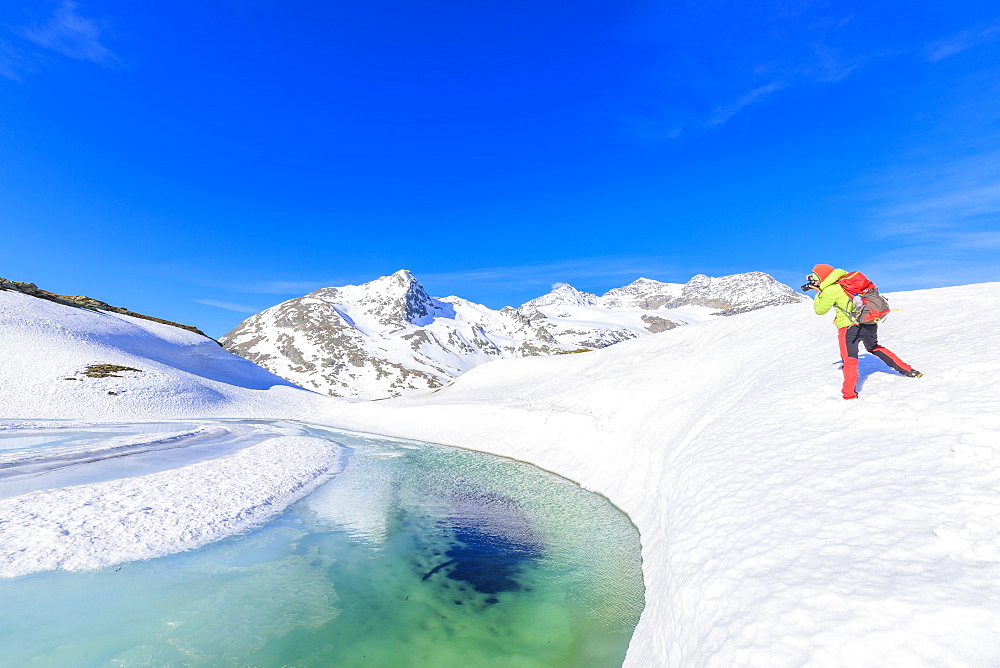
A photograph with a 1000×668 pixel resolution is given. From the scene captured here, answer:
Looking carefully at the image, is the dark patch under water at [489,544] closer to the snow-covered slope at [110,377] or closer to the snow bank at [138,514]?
the snow bank at [138,514]

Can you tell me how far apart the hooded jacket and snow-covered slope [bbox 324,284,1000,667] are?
5.76 feet

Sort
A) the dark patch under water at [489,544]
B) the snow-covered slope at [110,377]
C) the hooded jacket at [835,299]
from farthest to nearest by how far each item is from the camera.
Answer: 1. the snow-covered slope at [110,377]
2. the hooded jacket at [835,299]
3. the dark patch under water at [489,544]

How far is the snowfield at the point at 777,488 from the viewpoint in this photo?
166 inches

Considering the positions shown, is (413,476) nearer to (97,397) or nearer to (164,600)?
(164,600)

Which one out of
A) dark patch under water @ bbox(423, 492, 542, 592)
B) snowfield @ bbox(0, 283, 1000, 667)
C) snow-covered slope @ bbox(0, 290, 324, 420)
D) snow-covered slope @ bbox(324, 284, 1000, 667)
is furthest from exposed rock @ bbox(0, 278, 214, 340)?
snow-covered slope @ bbox(324, 284, 1000, 667)

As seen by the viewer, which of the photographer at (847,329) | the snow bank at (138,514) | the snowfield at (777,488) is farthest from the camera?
the photographer at (847,329)

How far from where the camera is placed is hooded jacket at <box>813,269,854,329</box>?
33.4ft

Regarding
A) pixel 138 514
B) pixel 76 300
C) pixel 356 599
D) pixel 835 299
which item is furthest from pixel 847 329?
pixel 76 300

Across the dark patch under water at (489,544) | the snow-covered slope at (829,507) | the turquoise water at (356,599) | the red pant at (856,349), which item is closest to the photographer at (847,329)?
the red pant at (856,349)

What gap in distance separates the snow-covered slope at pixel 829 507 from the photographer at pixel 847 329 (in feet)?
1.40

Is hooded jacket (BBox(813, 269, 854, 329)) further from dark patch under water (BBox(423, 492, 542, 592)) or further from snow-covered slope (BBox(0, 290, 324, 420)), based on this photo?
snow-covered slope (BBox(0, 290, 324, 420))

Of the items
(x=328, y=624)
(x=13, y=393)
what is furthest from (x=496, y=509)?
(x=13, y=393)

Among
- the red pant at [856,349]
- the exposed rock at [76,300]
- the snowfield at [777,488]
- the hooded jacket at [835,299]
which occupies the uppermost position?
the exposed rock at [76,300]

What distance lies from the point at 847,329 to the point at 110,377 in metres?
67.6
